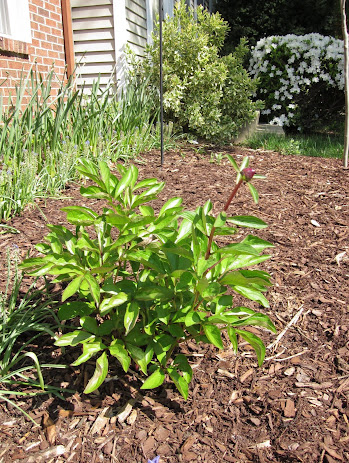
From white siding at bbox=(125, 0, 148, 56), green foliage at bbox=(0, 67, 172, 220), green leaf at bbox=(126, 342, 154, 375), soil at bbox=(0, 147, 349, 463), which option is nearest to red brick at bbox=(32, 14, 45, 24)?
green foliage at bbox=(0, 67, 172, 220)

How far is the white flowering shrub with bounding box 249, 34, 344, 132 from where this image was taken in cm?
775

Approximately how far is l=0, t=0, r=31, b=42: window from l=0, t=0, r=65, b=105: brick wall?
12 centimetres

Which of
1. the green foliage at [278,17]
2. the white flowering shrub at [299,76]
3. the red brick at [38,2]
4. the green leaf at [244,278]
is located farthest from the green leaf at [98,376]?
the green foliage at [278,17]

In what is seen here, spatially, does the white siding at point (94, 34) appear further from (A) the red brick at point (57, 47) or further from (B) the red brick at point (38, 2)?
(B) the red brick at point (38, 2)

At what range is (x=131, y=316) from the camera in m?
1.26

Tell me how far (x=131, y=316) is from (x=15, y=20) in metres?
4.40

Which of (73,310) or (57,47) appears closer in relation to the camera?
(73,310)

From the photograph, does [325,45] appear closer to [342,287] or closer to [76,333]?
[342,287]

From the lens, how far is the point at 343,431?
1.42 meters

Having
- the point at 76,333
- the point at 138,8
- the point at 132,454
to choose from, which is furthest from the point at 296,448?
the point at 138,8

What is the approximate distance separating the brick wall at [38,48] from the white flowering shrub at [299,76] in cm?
395

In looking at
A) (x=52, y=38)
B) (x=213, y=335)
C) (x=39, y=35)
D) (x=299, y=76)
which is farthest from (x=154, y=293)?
(x=299, y=76)

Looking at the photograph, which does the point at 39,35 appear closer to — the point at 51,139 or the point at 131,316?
the point at 51,139

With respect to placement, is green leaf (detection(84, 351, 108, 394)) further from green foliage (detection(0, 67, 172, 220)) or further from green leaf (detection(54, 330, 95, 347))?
green foliage (detection(0, 67, 172, 220))
